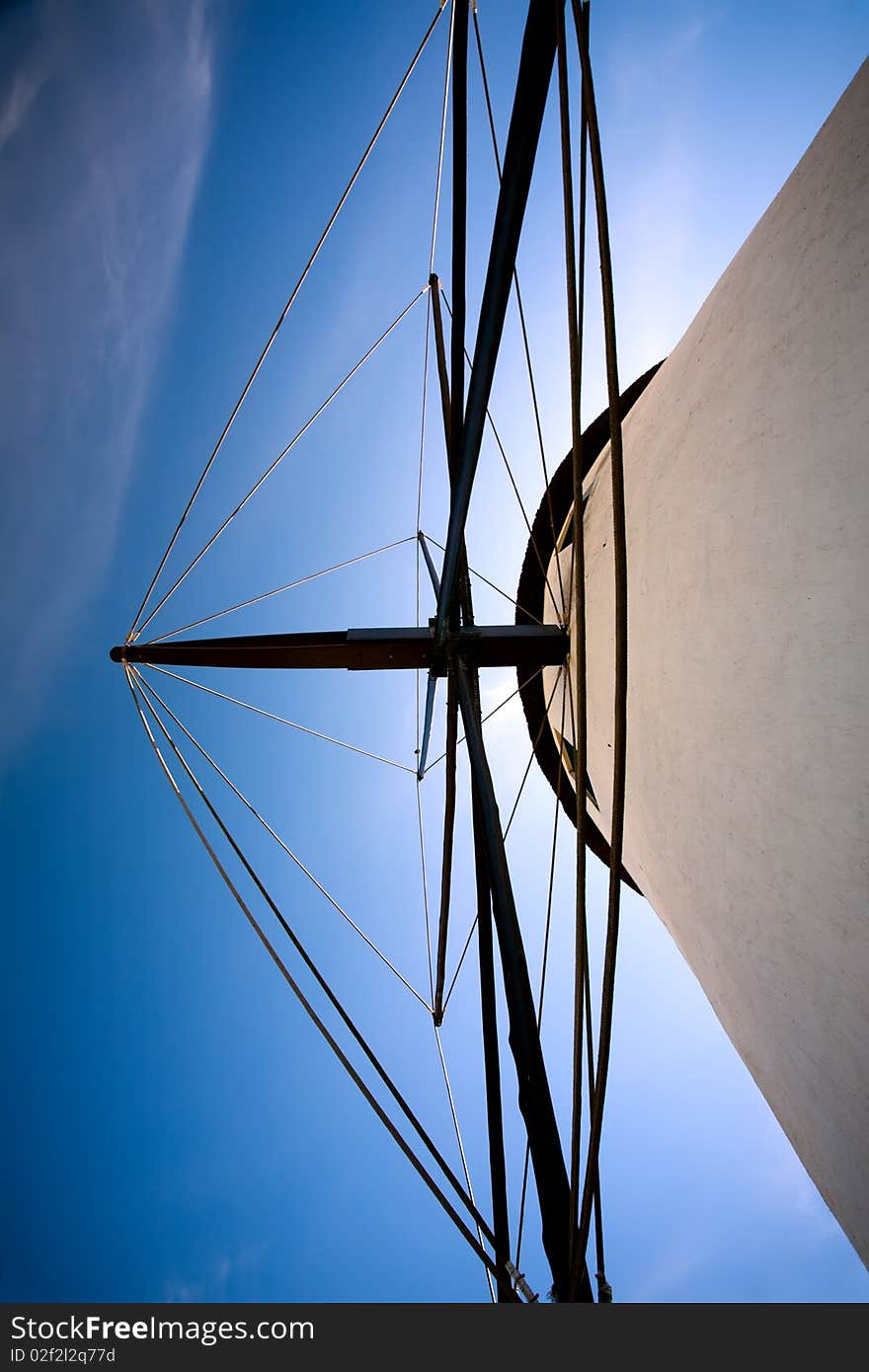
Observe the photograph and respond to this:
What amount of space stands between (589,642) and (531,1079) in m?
4.01

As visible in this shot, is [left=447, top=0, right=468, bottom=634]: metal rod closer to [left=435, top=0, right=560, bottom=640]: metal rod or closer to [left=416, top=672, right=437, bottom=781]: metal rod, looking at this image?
[left=435, top=0, right=560, bottom=640]: metal rod

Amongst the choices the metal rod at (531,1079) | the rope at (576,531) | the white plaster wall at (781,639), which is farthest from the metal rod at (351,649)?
the rope at (576,531)

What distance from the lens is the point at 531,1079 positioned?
307 centimetres

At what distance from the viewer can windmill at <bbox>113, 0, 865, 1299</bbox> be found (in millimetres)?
2361

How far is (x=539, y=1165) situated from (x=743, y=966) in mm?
1656

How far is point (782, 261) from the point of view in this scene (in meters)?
2.79

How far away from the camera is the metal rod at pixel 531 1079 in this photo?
9.21ft

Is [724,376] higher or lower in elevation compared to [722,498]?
higher

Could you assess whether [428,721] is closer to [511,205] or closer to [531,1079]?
[531,1079]

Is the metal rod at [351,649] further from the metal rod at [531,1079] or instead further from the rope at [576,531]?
the rope at [576,531]

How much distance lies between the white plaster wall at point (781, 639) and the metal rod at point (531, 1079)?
1.27 meters

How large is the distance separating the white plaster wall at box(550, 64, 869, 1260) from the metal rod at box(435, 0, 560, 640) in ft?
3.96
